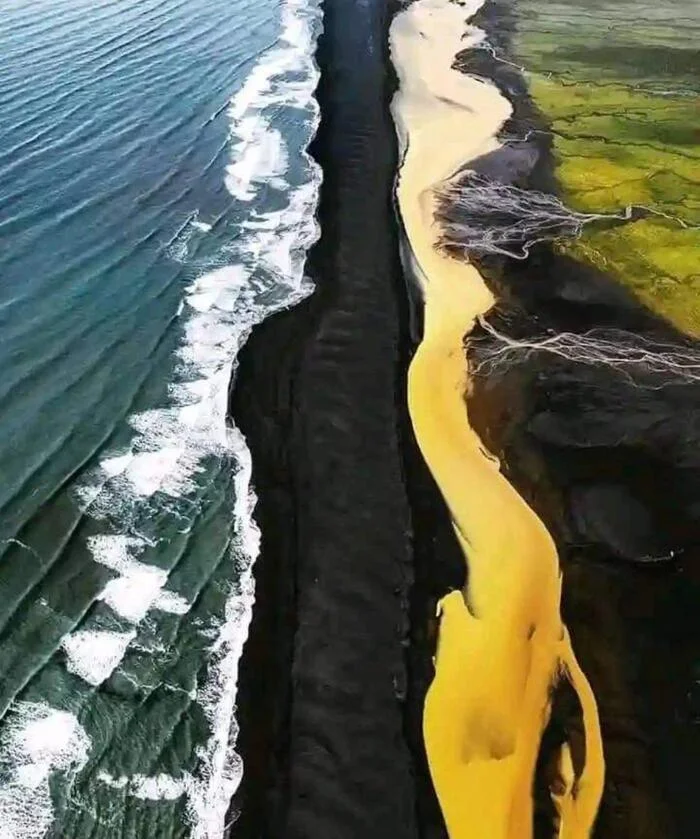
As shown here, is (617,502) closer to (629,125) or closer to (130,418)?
(130,418)

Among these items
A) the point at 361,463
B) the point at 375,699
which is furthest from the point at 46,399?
the point at 375,699

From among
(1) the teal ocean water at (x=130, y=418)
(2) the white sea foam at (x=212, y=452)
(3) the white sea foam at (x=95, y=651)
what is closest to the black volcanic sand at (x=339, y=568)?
(2) the white sea foam at (x=212, y=452)

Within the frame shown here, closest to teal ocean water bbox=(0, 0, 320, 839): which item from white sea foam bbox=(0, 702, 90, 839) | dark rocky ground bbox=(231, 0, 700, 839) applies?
white sea foam bbox=(0, 702, 90, 839)

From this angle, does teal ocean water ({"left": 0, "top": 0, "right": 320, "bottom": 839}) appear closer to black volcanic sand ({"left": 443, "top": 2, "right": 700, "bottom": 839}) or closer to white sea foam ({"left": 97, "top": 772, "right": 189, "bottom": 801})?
white sea foam ({"left": 97, "top": 772, "right": 189, "bottom": 801})

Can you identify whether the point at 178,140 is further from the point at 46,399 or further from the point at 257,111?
the point at 46,399

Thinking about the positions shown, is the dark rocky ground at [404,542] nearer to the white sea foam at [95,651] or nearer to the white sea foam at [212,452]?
the white sea foam at [212,452]
